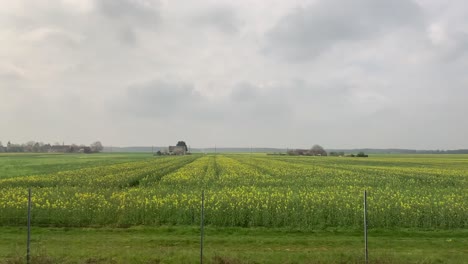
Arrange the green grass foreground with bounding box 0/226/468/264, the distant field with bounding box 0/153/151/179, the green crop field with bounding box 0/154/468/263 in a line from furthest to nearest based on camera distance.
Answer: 1. the distant field with bounding box 0/153/151/179
2. the green crop field with bounding box 0/154/468/263
3. the green grass foreground with bounding box 0/226/468/264

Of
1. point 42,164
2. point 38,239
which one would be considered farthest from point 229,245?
point 42,164

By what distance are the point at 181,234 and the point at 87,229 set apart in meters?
4.24

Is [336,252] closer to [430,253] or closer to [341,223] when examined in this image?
[430,253]

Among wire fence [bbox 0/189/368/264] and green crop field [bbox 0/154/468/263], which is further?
green crop field [bbox 0/154/468/263]

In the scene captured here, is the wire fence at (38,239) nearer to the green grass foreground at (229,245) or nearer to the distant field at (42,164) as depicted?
the green grass foreground at (229,245)

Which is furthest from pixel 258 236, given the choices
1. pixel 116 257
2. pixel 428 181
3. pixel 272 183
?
pixel 428 181

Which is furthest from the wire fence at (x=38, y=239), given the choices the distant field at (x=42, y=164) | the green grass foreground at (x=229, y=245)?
the distant field at (x=42, y=164)

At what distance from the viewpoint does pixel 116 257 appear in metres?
11.4

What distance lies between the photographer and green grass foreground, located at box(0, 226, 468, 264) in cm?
1136

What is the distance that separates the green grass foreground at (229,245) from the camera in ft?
37.3

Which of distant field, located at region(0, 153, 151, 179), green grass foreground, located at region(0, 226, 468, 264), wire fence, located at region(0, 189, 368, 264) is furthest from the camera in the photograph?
distant field, located at region(0, 153, 151, 179)

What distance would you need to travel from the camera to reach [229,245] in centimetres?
1367

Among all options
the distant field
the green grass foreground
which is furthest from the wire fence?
the distant field

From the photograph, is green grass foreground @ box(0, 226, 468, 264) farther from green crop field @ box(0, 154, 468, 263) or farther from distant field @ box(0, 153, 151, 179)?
distant field @ box(0, 153, 151, 179)
